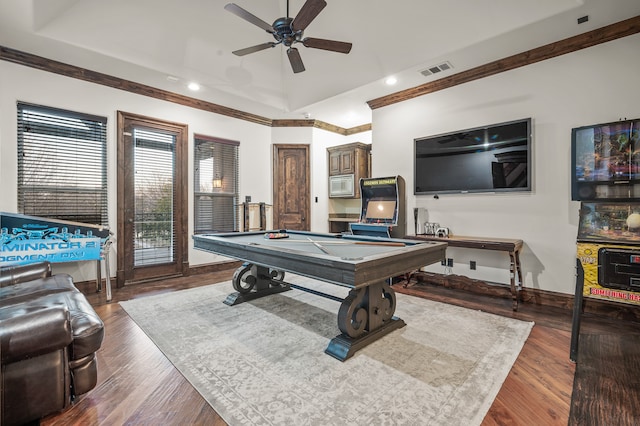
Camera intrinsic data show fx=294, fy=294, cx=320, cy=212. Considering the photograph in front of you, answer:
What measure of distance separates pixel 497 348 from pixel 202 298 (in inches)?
126

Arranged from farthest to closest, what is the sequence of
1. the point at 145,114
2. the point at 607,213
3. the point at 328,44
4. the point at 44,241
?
the point at 145,114
the point at 44,241
the point at 328,44
the point at 607,213

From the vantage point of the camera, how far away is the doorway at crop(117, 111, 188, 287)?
443cm

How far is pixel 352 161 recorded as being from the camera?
627 centimetres

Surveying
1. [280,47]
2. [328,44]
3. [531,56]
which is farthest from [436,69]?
[280,47]

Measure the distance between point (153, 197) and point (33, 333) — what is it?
364cm

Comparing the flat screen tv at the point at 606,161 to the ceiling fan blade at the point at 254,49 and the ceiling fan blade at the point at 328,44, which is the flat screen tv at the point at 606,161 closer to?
the ceiling fan blade at the point at 328,44

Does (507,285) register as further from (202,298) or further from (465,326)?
(202,298)

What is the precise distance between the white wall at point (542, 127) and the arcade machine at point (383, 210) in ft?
1.74

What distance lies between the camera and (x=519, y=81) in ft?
12.2

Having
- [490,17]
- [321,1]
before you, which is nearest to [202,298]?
[321,1]

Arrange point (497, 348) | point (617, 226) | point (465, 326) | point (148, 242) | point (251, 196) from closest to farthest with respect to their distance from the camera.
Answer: point (497, 348) → point (617, 226) → point (465, 326) → point (148, 242) → point (251, 196)

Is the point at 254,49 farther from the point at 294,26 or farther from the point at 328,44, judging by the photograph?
the point at 328,44

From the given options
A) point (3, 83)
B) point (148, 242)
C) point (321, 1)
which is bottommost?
point (148, 242)

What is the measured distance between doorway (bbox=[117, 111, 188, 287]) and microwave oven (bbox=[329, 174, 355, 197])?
121 inches
